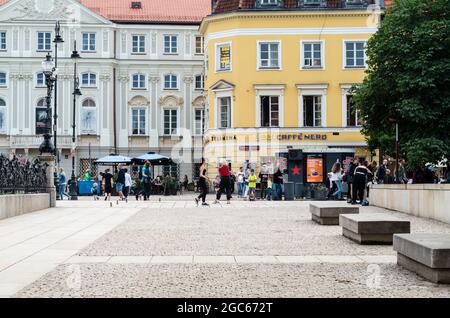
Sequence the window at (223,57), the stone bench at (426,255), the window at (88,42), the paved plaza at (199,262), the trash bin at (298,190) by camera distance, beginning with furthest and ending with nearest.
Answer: the window at (88,42)
the window at (223,57)
the trash bin at (298,190)
the stone bench at (426,255)
the paved plaza at (199,262)

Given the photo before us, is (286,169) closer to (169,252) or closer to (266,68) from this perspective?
(266,68)

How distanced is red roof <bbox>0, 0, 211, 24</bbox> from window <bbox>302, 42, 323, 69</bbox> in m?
21.3

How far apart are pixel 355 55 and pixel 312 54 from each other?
280 centimetres

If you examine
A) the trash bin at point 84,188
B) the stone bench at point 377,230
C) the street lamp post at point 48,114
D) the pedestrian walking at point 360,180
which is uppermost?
the street lamp post at point 48,114

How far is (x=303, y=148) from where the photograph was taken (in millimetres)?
53344

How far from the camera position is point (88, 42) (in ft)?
235

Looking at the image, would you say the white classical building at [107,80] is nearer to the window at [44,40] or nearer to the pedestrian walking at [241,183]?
the window at [44,40]

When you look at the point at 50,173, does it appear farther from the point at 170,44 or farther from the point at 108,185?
the point at 170,44

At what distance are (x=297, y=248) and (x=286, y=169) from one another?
38874 mm

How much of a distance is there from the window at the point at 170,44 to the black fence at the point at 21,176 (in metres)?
44.4

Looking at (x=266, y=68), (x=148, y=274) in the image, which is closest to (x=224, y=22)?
(x=266, y=68)

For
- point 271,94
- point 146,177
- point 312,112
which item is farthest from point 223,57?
point 146,177

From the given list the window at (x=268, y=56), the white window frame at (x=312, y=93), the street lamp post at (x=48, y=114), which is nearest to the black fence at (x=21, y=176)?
the street lamp post at (x=48, y=114)

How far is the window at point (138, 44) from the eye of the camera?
72.8 meters
